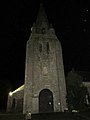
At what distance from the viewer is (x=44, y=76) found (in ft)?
79.5

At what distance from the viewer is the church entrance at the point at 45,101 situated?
72.5 ft

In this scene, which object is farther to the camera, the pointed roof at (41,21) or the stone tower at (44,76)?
the pointed roof at (41,21)

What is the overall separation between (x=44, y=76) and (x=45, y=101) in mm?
4484

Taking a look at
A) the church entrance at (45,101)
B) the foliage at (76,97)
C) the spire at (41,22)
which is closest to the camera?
the foliage at (76,97)

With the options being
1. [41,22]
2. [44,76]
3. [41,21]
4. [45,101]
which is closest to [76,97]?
[45,101]

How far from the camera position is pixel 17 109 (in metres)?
28.0

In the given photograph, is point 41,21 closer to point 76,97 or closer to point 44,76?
point 44,76

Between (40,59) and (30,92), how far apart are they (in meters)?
6.77

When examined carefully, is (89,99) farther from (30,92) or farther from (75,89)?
(30,92)

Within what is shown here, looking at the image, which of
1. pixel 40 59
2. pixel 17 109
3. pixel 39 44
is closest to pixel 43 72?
pixel 40 59

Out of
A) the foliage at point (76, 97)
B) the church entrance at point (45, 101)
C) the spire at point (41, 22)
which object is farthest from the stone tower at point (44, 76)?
the spire at point (41, 22)

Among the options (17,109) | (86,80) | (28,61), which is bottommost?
(17,109)

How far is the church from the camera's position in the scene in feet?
73.0

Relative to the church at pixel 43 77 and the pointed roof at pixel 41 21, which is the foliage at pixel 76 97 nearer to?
the church at pixel 43 77
